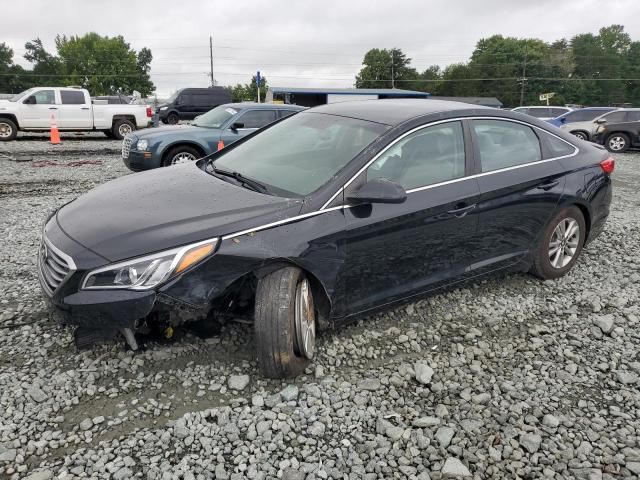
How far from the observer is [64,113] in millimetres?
16484

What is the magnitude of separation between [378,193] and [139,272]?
1382 mm

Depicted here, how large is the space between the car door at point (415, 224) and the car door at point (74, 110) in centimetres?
1606

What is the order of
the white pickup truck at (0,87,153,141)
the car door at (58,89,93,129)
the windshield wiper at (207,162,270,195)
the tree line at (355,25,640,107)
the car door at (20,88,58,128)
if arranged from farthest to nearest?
the tree line at (355,25,640,107) < the car door at (58,89,93,129) < the car door at (20,88,58,128) < the white pickup truck at (0,87,153,141) < the windshield wiper at (207,162,270,195)

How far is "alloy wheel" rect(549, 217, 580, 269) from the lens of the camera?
14.2 ft

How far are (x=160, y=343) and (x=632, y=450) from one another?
256 cm

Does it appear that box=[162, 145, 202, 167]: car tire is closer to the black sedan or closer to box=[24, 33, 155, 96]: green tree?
the black sedan

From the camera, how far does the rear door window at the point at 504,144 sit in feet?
12.4

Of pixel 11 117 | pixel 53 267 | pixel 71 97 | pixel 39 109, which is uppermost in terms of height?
pixel 71 97

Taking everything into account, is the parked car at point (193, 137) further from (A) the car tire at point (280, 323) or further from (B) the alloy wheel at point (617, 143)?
(B) the alloy wheel at point (617, 143)

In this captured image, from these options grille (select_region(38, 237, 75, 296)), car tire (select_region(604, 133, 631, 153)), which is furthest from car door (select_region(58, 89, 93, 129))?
car tire (select_region(604, 133, 631, 153))

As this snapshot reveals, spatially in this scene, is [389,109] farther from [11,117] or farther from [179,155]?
[11,117]

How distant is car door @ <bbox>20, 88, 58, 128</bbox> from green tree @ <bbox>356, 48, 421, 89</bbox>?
80.3 meters

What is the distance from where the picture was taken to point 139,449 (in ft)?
7.80

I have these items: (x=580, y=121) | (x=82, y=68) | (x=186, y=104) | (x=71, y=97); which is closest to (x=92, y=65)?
(x=82, y=68)
